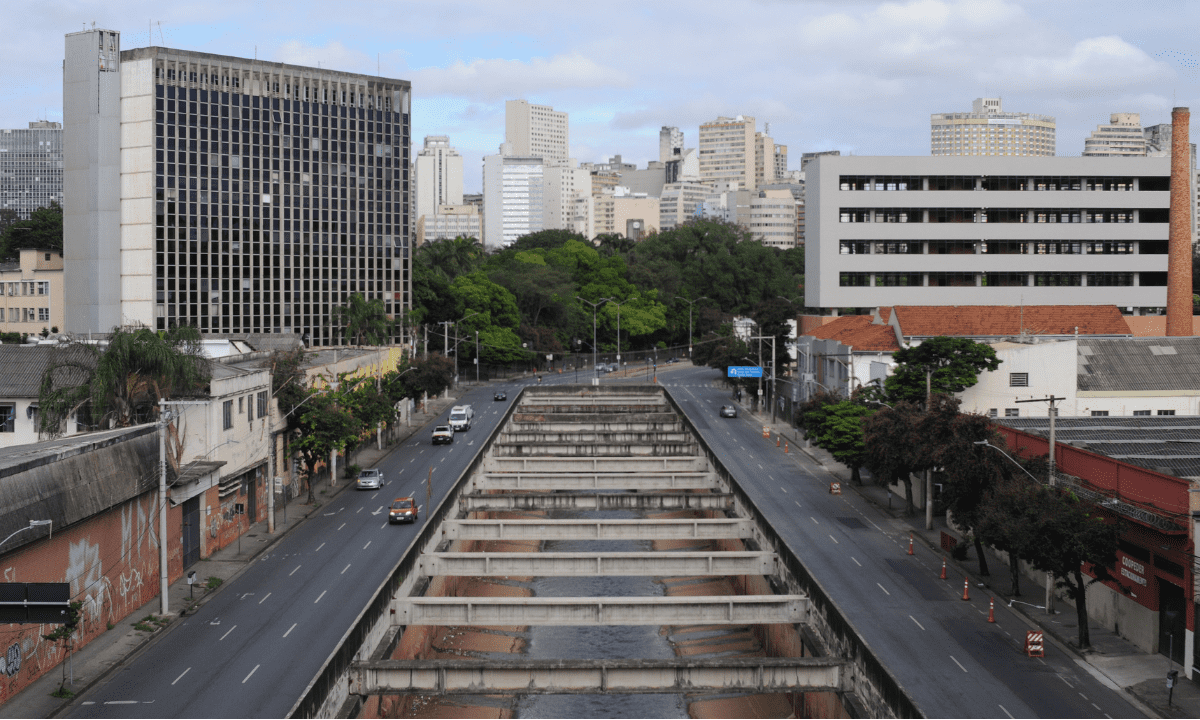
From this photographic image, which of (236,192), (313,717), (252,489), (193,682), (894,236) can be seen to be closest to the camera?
(313,717)

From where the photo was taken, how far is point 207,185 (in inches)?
5172

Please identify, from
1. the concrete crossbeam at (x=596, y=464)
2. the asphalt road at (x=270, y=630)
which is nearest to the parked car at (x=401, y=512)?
the asphalt road at (x=270, y=630)

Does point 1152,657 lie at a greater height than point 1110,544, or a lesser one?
lesser

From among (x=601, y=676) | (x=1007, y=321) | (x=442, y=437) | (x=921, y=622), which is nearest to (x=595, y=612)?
(x=601, y=676)

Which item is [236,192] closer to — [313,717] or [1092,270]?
[1092,270]

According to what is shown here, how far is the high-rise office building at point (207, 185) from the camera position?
128750 millimetres

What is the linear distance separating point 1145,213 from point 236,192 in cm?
10343

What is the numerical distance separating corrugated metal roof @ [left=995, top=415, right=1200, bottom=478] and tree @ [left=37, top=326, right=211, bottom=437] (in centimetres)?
4131

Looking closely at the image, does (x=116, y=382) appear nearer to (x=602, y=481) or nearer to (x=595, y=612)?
(x=602, y=481)

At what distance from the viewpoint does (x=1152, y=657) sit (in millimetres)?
39062

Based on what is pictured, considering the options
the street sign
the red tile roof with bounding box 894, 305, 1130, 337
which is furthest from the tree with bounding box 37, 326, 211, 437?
the street sign

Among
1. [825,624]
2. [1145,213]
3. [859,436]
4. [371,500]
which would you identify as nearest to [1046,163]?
[1145,213]

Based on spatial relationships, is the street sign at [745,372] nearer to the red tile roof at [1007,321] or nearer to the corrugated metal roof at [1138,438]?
the red tile roof at [1007,321]

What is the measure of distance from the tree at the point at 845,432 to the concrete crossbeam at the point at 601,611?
37309 millimetres
